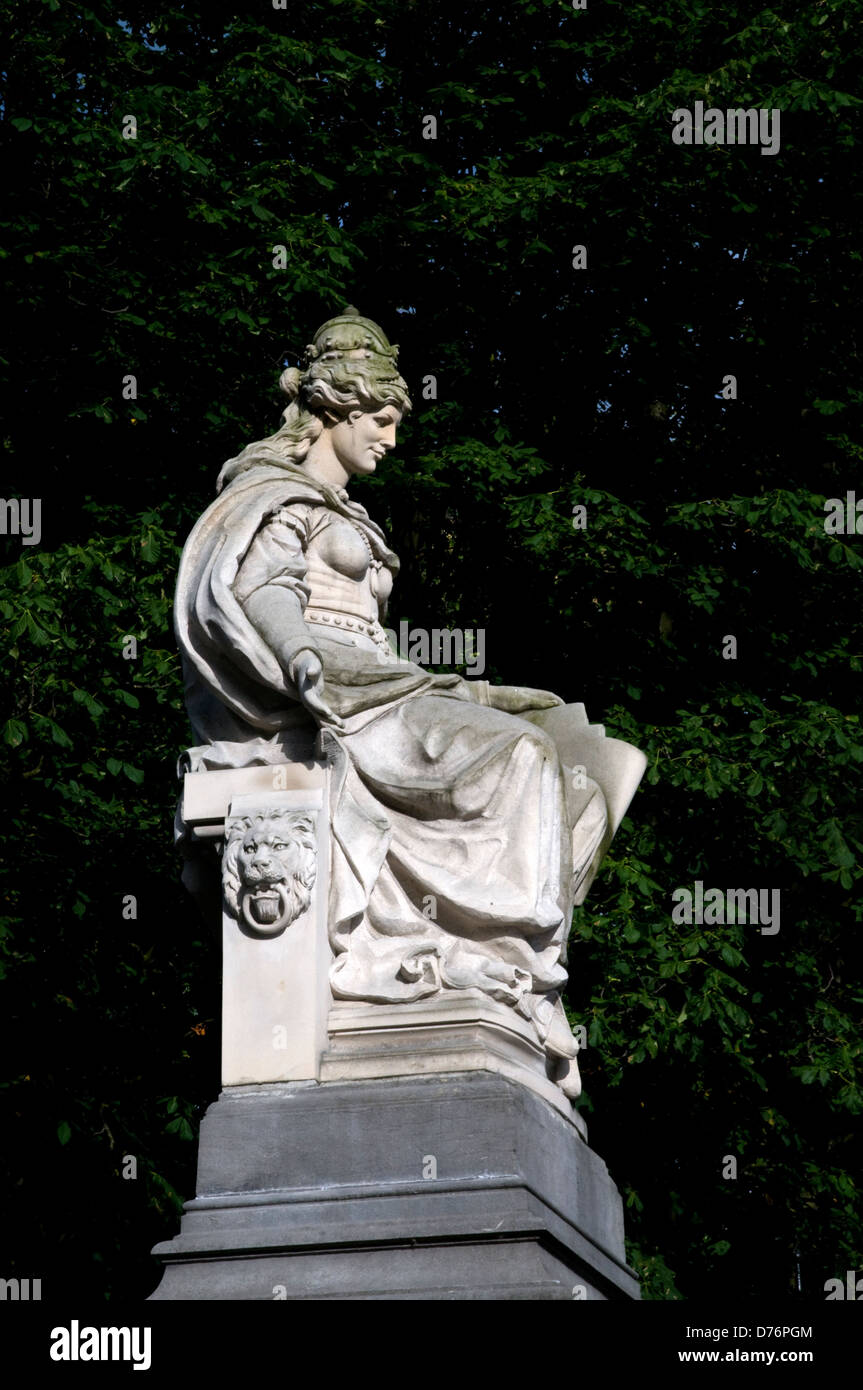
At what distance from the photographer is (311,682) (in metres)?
7.79

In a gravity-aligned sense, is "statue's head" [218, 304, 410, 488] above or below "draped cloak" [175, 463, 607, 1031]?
above

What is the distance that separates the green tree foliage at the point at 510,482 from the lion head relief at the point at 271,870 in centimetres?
423

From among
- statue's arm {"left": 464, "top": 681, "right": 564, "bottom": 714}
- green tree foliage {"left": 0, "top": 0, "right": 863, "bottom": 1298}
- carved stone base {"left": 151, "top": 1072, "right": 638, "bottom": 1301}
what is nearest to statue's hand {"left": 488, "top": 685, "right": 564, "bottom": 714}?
statue's arm {"left": 464, "top": 681, "right": 564, "bottom": 714}

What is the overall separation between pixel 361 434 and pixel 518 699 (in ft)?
3.90

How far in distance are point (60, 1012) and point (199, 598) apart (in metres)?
5.33

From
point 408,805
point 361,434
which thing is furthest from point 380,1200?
point 361,434

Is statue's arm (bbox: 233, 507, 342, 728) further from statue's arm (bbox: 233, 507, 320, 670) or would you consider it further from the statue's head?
the statue's head

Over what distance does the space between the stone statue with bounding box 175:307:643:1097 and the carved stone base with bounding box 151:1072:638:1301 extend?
477 mm

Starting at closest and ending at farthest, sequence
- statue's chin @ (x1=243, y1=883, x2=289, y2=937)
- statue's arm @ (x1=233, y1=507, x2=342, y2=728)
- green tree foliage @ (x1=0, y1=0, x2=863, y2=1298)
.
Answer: statue's chin @ (x1=243, y1=883, x2=289, y2=937) → statue's arm @ (x1=233, y1=507, x2=342, y2=728) → green tree foliage @ (x1=0, y1=0, x2=863, y2=1298)

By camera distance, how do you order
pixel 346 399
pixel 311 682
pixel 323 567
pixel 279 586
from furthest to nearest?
pixel 346 399, pixel 323 567, pixel 279 586, pixel 311 682

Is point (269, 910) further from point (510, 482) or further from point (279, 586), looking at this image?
point (510, 482)

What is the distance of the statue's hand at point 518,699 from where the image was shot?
8859 mm

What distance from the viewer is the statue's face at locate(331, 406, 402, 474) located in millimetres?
9047

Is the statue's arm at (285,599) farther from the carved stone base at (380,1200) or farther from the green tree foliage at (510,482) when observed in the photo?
the green tree foliage at (510,482)
